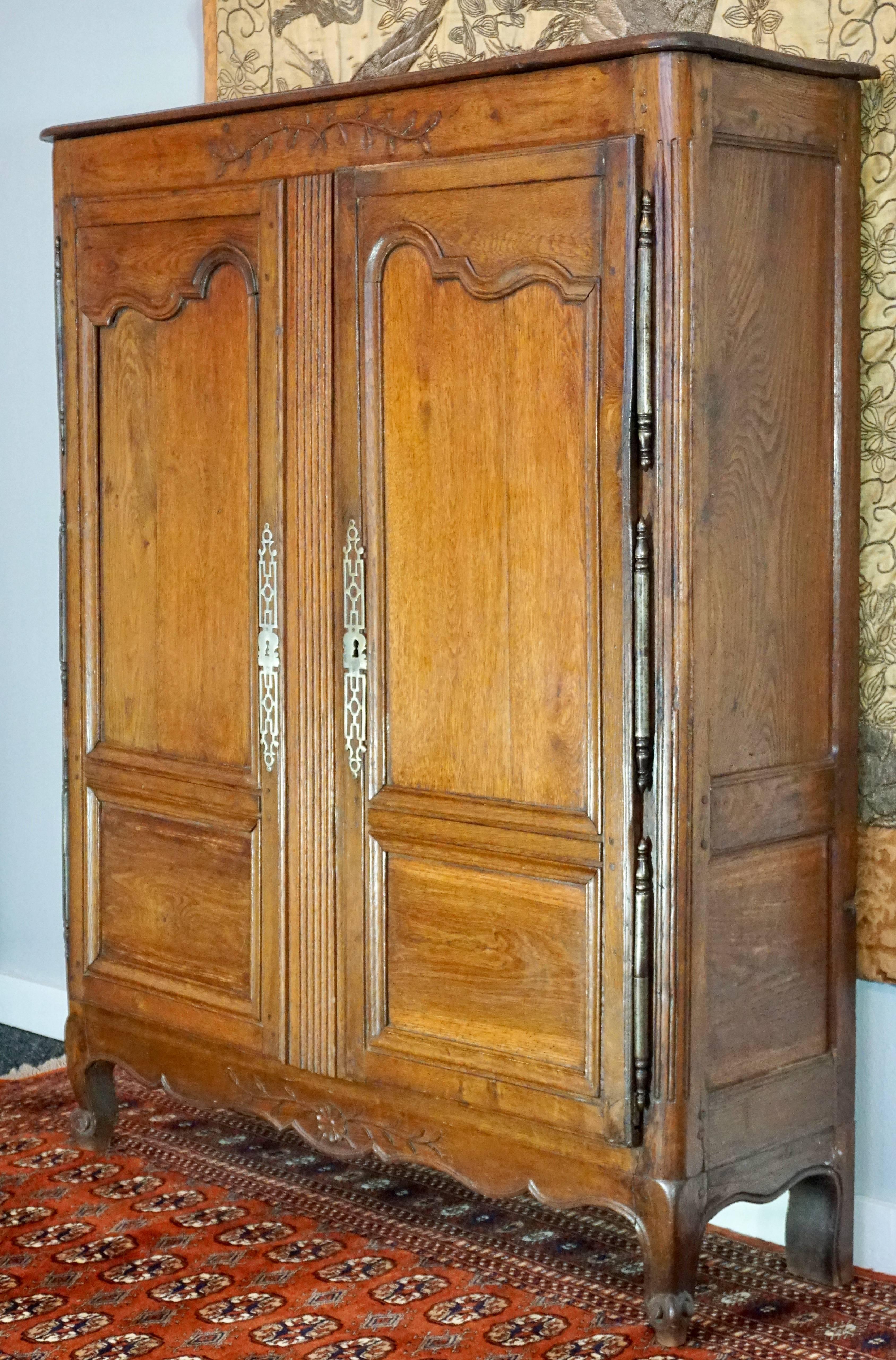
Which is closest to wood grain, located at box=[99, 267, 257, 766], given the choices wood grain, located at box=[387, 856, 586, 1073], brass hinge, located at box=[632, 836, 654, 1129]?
wood grain, located at box=[387, 856, 586, 1073]

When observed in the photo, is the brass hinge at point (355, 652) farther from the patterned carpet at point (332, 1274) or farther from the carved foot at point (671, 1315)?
the carved foot at point (671, 1315)

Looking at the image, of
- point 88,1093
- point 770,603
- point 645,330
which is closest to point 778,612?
point 770,603

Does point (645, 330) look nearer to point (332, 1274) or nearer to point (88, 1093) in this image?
point (332, 1274)

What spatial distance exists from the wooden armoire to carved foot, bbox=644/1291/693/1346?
11 millimetres

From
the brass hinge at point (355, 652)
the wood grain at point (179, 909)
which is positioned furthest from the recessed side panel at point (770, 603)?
the wood grain at point (179, 909)

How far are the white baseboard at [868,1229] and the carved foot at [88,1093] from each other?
4.41 ft

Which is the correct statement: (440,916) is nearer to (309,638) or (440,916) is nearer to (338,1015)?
(338,1015)

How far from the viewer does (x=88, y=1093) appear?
3.79 m

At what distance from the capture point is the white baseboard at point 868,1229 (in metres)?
3.15

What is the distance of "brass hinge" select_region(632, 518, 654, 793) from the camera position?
8.99ft

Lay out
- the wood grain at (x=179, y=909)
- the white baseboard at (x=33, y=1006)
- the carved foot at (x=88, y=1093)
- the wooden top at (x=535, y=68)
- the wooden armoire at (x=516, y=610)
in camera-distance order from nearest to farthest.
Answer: the wooden top at (x=535, y=68), the wooden armoire at (x=516, y=610), the wood grain at (x=179, y=909), the carved foot at (x=88, y=1093), the white baseboard at (x=33, y=1006)

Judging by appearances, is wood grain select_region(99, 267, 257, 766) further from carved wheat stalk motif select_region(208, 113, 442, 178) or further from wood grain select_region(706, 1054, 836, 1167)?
wood grain select_region(706, 1054, 836, 1167)

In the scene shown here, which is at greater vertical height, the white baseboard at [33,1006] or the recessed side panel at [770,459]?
the recessed side panel at [770,459]

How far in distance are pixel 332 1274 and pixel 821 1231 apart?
2.83 feet
